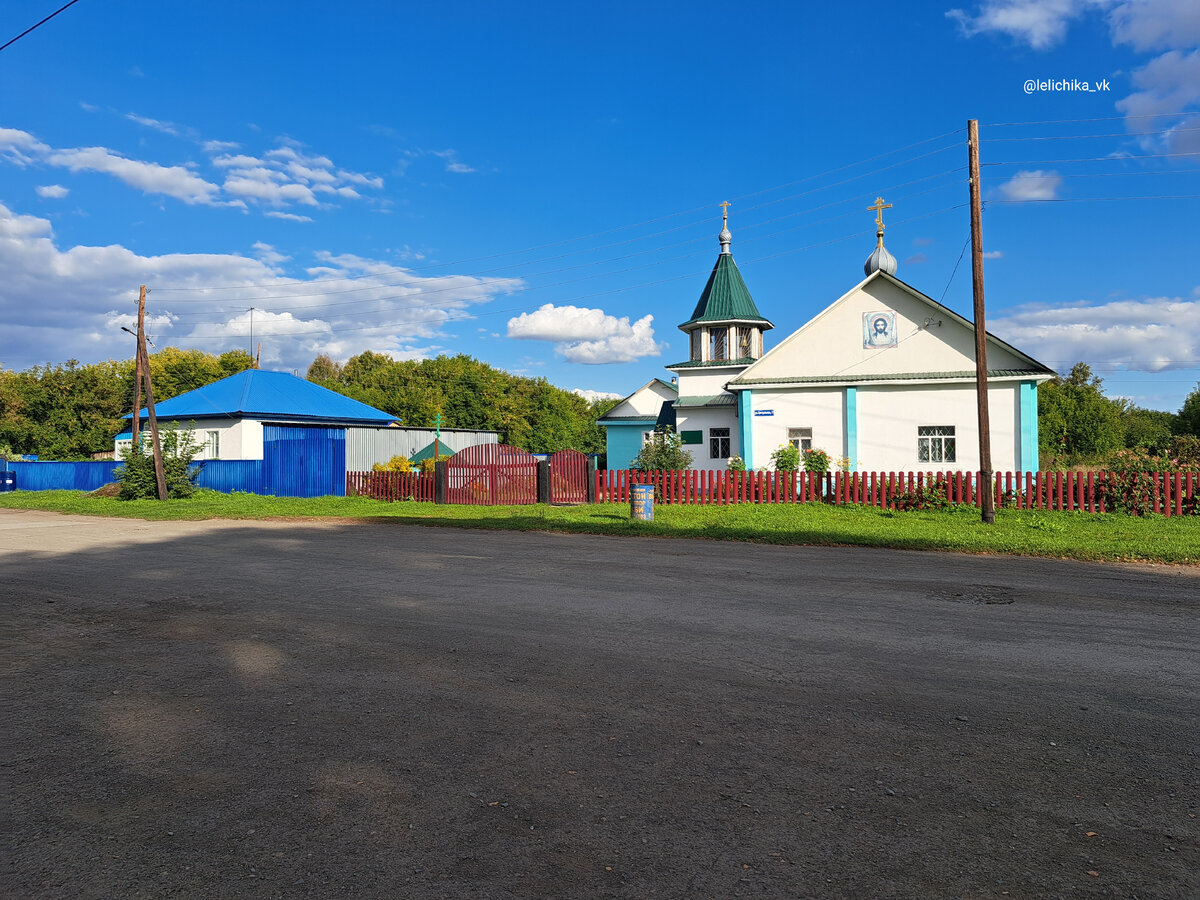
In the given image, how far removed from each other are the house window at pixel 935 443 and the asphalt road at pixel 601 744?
54.8 ft

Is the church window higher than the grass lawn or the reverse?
higher

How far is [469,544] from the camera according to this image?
46.8 ft

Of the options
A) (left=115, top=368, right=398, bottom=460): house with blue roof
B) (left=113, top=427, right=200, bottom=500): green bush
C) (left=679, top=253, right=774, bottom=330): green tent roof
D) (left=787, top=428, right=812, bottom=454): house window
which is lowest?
(left=113, top=427, right=200, bottom=500): green bush

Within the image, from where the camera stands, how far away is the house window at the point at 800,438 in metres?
26.1

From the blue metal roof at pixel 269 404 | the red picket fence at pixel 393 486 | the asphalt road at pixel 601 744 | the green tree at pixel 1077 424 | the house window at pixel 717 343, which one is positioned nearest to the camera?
the asphalt road at pixel 601 744

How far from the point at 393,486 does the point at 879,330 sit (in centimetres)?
1724

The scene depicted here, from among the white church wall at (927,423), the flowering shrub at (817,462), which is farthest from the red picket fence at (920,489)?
the white church wall at (927,423)

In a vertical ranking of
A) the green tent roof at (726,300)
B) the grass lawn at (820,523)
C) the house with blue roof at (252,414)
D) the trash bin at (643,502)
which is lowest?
the grass lawn at (820,523)

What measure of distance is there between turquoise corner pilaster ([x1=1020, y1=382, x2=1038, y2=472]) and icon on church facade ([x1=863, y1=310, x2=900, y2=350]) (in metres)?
4.12

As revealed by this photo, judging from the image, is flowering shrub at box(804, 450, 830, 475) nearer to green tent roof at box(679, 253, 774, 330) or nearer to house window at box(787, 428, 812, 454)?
house window at box(787, 428, 812, 454)

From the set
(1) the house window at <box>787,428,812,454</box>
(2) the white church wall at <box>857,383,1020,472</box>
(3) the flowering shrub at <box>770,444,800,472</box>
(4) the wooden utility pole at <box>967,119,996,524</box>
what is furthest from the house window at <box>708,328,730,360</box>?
(4) the wooden utility pole at <box>967,119,996,524</box>

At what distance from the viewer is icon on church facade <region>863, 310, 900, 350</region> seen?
995 inches

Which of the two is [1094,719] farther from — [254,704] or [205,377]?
[205,377]

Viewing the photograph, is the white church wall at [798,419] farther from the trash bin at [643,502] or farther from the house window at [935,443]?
the trash bin at [643,502]
